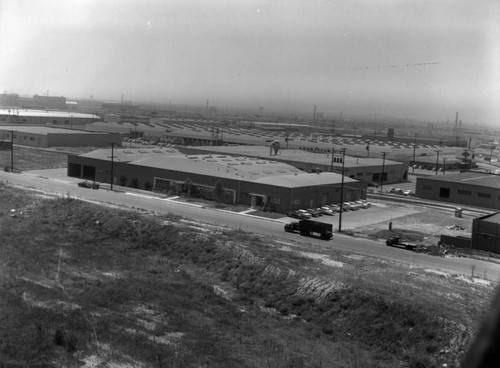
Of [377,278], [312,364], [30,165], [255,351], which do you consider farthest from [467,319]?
[30,165]

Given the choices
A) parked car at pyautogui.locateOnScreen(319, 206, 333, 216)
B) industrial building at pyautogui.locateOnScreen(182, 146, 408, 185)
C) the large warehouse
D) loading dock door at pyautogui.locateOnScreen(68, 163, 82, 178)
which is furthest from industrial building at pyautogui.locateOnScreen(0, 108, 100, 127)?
parked car at pyautogui.locateOnScreen(319, 206, 333, 216)

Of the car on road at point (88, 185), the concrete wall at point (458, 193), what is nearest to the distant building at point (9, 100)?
the car on road at point (88, 185)

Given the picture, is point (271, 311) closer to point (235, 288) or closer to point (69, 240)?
point (235, 288)

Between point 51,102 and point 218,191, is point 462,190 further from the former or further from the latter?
point 51,102

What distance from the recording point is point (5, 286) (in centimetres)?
792

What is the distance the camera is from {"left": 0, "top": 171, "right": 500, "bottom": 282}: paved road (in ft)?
35.7

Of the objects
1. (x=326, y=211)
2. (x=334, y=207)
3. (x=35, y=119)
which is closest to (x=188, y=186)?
(x=326, y=211)

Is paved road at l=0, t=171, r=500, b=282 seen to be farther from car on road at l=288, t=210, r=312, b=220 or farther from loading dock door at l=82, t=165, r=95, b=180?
car on road at l=288, t=210, r=312, b=220

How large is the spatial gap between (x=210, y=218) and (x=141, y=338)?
8329mm

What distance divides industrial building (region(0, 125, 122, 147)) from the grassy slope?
2416cm

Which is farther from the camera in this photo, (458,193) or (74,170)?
(458,193)

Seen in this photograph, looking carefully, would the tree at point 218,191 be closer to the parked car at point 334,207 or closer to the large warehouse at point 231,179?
the large warehouse at point 231,179

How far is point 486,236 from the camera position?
43.0 feet

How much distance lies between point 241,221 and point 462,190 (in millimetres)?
12407
